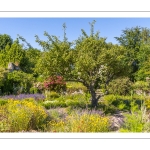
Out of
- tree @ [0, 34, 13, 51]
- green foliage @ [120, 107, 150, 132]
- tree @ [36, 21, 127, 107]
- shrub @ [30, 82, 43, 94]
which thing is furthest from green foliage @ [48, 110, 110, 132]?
tree @ [0, 34, 13, 51]

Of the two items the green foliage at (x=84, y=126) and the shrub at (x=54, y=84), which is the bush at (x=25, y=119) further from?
the shrub at (x=54, y=84)

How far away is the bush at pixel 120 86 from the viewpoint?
1330 cm

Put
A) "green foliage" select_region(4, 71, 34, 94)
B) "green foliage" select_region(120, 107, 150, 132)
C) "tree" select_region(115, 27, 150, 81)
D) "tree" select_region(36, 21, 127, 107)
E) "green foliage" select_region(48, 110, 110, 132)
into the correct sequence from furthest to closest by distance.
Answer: "tree" select_region(115, 27, 150, 81) → "green foliage" select_region(4, 71, 34, 94) → "tree" select_region(36, 21, 127, 107) → "green foliage" select_region(120, 107, 150, 132) → "green foliage" select_region(48, 110, 110, 132)

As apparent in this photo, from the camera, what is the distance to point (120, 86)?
1331 centimetres

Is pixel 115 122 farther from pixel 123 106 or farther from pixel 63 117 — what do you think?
pixel 123 106

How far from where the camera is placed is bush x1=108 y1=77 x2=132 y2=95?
13.3m

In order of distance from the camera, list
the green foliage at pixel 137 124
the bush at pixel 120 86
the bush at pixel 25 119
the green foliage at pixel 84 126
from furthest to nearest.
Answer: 1. the bush at pixel 120 86
2. the bush at pixel 25 119
3. the green foliage at pixel 137 124
4. the green foliage at pixel 84 126

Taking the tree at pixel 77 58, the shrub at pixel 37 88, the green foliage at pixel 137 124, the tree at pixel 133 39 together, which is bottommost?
the green foliage at pixel 137 124

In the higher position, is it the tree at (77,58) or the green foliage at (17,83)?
the tree at (77,58)

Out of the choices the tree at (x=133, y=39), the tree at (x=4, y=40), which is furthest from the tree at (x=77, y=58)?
the tree at (x=4, y=40)

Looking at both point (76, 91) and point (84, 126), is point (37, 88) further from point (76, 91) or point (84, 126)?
point (84, 126)

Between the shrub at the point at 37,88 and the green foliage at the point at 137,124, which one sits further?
the shrub at the point at 37,88

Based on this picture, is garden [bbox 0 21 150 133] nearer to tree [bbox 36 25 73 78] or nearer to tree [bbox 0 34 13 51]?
tree [bbox 36 25 73 78]

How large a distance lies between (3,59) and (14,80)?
22.6 feet
